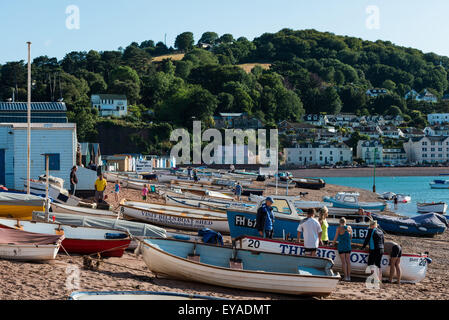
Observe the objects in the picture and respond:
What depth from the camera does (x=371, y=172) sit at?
118562mm

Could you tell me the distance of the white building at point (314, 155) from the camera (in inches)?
5148

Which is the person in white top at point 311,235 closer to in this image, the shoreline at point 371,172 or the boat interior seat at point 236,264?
the boat interior seat at point 236,264

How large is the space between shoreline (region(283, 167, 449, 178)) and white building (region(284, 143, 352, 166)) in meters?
Result: 11.0

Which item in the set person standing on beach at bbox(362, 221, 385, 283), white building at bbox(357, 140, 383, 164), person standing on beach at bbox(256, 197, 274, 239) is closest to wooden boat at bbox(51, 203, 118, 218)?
person standing on beach at bbox(256, 197, 274, 239)

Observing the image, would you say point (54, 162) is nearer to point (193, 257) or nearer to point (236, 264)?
point (193, 257)

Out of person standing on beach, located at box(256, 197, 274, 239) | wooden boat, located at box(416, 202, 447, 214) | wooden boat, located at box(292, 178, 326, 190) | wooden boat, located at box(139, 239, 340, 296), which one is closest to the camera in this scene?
wooden boat, located at box(139, 239, 340, 296)

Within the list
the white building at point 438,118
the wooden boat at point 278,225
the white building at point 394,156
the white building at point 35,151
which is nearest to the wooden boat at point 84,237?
the wooden boat at point 278,225

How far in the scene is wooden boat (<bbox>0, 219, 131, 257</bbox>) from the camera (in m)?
15.6

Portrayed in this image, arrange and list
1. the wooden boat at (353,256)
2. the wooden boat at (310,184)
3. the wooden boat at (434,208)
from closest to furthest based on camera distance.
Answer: the wooden boat at (353,256) < the wooden boat at (434,208) < the wooden boat at (310,184)

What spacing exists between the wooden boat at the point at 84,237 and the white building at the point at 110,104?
109 meters

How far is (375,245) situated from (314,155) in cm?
11773

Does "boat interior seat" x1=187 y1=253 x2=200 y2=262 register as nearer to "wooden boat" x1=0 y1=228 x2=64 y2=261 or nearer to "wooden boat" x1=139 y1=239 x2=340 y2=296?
"wooden boat" x1=139 y1=239 x2=340 y2=296

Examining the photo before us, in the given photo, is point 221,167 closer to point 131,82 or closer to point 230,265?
point 131,82

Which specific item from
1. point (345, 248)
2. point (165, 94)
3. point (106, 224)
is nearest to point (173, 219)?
point (106, 224)
